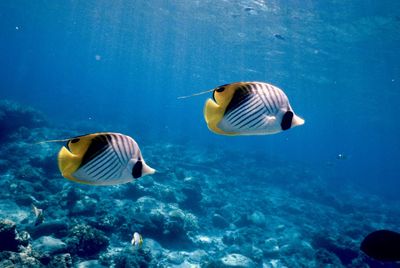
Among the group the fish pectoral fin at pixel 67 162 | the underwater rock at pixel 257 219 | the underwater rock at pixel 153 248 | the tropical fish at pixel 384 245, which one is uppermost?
the fish pectoral fin at pixel 67 162

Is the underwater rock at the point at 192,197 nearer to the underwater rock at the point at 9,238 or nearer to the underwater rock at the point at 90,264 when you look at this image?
the underwater rock at the point at 90,264

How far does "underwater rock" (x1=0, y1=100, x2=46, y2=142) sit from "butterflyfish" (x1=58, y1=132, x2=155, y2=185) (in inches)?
798

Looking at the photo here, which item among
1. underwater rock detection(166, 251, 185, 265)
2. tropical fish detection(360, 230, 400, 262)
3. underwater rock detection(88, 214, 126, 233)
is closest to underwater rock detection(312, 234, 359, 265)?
underwater rock detection(166, 251, 185, 265)

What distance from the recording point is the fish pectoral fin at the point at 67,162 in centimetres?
176

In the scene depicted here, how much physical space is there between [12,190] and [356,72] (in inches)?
1367

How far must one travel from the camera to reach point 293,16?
24031mm

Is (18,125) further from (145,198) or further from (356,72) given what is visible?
(356,72)

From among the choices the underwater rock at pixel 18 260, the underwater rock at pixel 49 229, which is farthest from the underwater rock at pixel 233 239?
the underwater rock at pixel 18 260

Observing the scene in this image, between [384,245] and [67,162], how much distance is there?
2440mm

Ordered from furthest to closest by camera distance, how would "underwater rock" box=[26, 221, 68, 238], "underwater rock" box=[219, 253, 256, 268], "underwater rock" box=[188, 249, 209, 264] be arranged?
"underwater rock" box=[188, 249, 209, 264] < "underwater rock" box=[219, 253, 256, 268] < "underwater rock" box=[26, 221, 68, 238]

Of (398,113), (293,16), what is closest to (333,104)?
(398,113)

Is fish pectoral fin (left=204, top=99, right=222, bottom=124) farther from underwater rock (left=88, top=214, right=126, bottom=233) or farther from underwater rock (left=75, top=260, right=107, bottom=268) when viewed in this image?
underwater rock (left=88, top=214, right=126, bottom=233)

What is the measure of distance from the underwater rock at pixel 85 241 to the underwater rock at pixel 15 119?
12.8 meters

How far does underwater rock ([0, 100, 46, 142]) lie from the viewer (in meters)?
19.2
